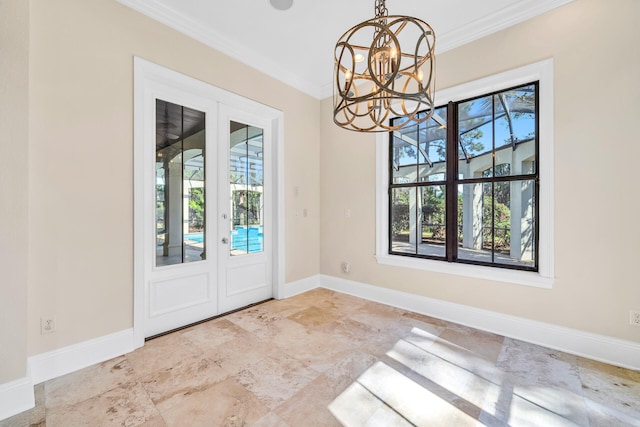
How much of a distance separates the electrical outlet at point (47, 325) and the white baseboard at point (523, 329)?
3.14 meters

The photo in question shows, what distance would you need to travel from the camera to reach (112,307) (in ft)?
7.68

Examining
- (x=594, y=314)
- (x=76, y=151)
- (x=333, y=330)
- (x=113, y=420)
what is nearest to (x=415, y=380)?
(x=333, y=330)

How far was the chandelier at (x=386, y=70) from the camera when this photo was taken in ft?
4.66

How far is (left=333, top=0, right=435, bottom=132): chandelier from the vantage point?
1.42 metres

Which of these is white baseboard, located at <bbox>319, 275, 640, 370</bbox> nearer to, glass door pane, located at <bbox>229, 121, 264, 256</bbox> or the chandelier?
glass door pane, located at <bbox>229, 121, 264, 256</bbox>

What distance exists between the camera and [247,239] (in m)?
3.53

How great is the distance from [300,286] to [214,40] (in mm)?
3224

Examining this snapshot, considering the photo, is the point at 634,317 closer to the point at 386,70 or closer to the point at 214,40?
the point at 386,70

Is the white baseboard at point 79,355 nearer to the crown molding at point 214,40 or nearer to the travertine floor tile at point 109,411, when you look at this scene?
the travertine floor tile at point 109,411

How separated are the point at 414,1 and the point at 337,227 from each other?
2752 millimetres

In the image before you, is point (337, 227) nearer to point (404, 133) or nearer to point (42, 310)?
point (404, 133)

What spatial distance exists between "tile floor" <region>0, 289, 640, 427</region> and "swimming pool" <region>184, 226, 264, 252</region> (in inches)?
39.5

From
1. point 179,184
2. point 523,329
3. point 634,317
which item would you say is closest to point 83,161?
point 179,184

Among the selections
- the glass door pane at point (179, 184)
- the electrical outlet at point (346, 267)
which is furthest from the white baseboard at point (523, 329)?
the glass door pane at point (179, 184)
